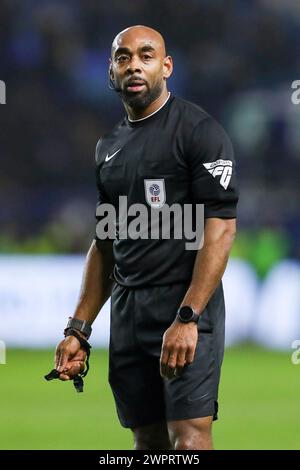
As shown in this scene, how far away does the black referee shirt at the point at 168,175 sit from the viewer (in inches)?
168

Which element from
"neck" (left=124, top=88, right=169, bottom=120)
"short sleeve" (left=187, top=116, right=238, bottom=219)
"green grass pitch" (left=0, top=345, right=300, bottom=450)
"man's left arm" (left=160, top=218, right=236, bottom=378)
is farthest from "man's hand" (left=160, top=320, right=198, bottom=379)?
"green grass pitch" (left=0, top=345, right=300, bottom=450)

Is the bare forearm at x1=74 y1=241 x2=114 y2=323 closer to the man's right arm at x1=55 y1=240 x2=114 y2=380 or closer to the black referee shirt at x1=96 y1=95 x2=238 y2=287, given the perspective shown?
the man's right arm at x1=55 y1=240 x2=114 y2=380

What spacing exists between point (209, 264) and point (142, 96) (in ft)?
2.44

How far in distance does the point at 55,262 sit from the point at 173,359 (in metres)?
7.53

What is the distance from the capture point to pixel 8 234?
40.2ft

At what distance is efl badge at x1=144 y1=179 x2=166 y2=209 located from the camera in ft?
14.4

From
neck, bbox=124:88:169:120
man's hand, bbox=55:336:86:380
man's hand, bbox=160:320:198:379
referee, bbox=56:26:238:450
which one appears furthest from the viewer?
man's hand, bbox=55:336:86:380

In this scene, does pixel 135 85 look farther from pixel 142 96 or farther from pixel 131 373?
pixel 131 373

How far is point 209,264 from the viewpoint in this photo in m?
4.19

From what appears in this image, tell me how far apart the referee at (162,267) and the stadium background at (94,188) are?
252 centimetres

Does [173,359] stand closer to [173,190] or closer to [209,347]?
[209,347]

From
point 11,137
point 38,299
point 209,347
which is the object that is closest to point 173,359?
point 209,347

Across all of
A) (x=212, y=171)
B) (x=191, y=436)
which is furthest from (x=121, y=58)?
(x=191, y=436)

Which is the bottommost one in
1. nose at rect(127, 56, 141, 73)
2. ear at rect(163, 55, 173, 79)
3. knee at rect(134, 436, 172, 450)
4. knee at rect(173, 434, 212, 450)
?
knee at rect(173, 434, 212, 450)
